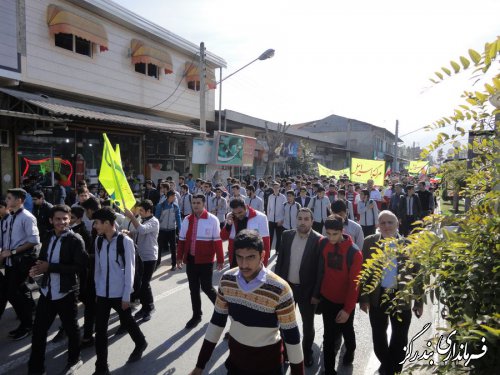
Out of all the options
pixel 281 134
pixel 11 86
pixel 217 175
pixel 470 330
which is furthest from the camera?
pixel 281 134

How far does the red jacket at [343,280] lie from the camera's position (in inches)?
153

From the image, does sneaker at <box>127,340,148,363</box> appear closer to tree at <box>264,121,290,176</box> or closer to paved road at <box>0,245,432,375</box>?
paved road at <box>0,245,432,375</box>

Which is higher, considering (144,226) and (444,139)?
(444,139)

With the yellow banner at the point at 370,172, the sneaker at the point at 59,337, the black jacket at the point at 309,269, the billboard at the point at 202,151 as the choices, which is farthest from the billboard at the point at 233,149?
the black jacket at the point at 309,269

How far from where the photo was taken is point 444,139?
1.60 meters

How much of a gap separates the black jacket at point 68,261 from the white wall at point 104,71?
9.36 m

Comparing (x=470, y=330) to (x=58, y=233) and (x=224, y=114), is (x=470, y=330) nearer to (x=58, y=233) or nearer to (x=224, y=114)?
(x=58, y=233)

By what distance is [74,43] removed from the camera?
43.5ft

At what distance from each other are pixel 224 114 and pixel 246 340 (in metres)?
18.3

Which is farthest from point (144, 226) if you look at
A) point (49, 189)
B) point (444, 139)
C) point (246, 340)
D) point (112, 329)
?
point (49, 189)

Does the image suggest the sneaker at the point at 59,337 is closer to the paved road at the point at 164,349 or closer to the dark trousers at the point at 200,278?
the paved road at the point at 164,349

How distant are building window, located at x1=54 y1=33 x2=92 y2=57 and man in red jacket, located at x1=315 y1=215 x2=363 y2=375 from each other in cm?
1253

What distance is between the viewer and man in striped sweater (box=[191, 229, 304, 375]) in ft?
8.52

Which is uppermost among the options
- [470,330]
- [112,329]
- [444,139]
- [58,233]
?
[444,139]
